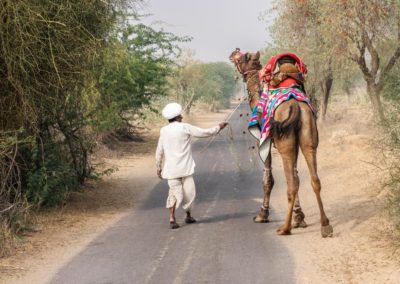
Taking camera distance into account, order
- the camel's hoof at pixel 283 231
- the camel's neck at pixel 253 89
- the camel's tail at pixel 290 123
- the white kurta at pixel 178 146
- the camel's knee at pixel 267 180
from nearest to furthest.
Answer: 1. the camel's tail at pixel 290 123
2. the camel's hoof at pixel 283 231
3. the white kurta at pixel 178 146
4. the camel's knee at pixel 267 180
5. the camel's neck at pixel 253 89

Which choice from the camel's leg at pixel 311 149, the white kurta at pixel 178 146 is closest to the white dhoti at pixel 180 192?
the white kurta at pixel 178 146

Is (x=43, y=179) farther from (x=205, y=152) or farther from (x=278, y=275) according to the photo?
(x=205, y=152)

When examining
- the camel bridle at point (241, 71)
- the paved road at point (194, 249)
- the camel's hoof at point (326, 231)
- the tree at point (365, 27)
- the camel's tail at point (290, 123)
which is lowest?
the paved road at point (194, 249)

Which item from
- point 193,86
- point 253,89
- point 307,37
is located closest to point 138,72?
point 307,37

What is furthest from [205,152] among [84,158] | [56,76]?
[56,76]

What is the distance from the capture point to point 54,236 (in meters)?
8.77

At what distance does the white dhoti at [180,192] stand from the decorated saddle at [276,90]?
1.22m

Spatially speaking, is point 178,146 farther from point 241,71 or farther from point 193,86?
point 193,86

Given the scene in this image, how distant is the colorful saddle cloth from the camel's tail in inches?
9.0

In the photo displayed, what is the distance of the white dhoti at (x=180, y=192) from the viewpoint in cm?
905

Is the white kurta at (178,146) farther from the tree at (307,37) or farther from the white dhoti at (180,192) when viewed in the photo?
the tree at (307,37)

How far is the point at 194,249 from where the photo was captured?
764 centimetres

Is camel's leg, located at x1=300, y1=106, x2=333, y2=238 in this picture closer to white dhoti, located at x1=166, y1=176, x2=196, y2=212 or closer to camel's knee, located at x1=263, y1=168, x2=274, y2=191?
camel's knee, located at x1=263, y1=168, x2=274, y2=191

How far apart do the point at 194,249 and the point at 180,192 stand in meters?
1.58
